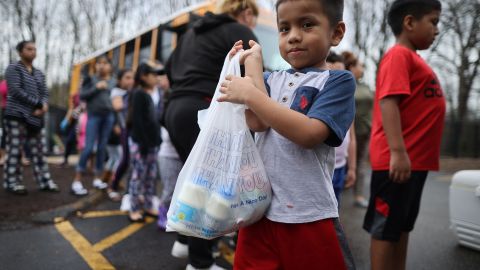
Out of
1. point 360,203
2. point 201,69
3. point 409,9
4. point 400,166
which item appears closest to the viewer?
point 400,166

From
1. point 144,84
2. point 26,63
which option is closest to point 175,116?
point 144,84

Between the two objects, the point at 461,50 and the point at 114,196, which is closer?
the point at 114,196

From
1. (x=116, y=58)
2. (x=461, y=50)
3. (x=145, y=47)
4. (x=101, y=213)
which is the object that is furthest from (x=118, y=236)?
(x=461, y=50)

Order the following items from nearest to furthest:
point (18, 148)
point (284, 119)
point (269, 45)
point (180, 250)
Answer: point (284, 119), point (180, 250), point (18, 148), point (269, 45)

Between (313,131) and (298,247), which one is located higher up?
(313,131)

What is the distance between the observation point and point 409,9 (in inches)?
87.4

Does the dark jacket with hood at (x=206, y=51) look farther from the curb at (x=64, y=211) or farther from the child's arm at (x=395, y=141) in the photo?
the curb at (x=64, y=211)

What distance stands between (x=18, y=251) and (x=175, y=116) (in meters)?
1.85

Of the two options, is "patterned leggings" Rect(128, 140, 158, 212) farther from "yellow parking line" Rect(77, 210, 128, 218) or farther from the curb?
the curb

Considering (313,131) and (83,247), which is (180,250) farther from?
(313,131)

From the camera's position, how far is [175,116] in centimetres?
239

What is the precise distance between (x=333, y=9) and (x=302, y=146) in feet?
1.72

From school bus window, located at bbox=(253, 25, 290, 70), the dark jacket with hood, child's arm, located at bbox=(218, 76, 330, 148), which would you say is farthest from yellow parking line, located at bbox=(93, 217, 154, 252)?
school bus window, located at bbox=(253, 25, 290, 70)

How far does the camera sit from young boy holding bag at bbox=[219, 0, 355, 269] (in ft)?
4.16
